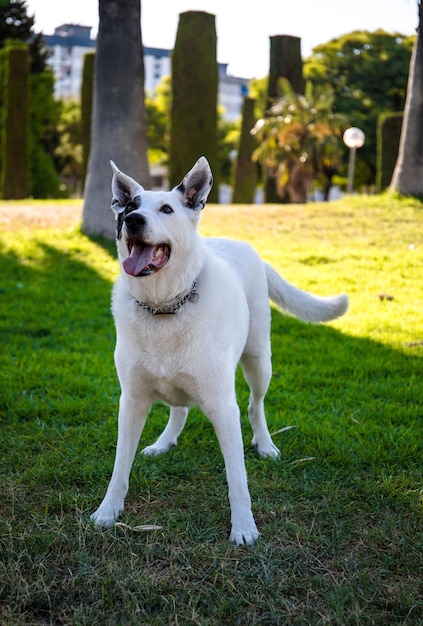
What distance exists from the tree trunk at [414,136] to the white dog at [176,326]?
11.3m

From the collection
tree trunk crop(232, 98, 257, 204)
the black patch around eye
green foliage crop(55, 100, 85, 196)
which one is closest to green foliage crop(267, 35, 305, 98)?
tree trunk crop(232, 98, 257, 204)

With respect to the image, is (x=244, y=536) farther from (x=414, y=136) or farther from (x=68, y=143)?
(x=68, y=143)

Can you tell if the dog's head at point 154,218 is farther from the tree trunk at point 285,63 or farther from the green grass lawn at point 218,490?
the tree trunk at point 285,63

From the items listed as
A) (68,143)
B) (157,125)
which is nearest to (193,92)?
(68,143)

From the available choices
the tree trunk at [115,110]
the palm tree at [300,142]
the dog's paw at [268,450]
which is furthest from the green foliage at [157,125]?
the dog's paw at [268,450]

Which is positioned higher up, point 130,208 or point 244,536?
point 130,208

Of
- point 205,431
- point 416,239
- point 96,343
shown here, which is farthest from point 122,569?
point 416,239

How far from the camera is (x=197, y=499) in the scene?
3.53m

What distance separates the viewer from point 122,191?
10.6 feet

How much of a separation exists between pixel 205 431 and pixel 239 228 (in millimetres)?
7888

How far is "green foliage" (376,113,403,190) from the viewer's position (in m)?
19.9

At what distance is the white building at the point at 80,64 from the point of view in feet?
363

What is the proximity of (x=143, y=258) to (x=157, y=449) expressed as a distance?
5.27 ft

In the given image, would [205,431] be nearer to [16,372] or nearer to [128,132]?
[16,372]
